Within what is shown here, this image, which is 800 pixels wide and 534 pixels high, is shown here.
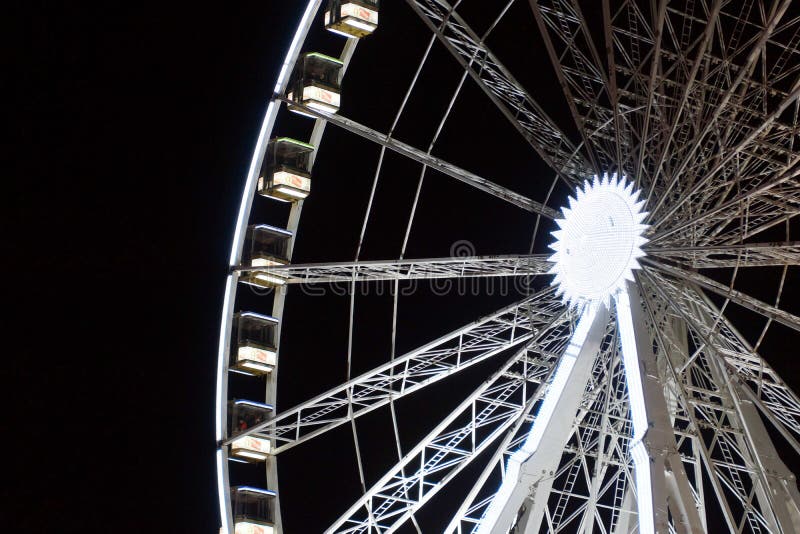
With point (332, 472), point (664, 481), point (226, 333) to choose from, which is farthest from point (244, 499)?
point (332, 472)

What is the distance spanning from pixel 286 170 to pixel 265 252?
1381mm

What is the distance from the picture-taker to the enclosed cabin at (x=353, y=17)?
2119 cm

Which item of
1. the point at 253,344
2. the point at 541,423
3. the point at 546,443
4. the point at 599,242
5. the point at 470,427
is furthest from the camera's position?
the point at 253,344

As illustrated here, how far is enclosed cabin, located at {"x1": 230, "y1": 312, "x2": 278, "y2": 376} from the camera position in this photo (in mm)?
20750

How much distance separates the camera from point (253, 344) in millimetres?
20828

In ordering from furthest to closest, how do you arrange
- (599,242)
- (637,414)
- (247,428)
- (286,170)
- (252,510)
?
1. (286,170)
2. (247,428)
3. (252,510)
4. (599,242)
5. (637,414)

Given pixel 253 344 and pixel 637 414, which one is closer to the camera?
pixel 637 414

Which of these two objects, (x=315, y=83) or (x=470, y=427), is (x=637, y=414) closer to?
(x=470, y=427)

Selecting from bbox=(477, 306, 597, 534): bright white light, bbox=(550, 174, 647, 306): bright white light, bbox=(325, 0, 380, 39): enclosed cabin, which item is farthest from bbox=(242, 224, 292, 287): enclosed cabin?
bbox=(477, 306, 597, 534): bright white light

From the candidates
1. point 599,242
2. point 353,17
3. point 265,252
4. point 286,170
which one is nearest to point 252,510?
point 265,252

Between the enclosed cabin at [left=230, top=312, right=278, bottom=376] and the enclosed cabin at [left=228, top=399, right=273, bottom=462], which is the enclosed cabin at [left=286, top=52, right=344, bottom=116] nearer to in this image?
the enclosed cabin at [left=230, top=312, right=278, bottom=376]

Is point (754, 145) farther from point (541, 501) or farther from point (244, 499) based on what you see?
point (244, 499)

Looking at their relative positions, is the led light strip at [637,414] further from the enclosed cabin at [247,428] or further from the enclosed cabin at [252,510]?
the enclosed cabin at [247,428]

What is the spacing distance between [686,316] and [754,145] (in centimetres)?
311
